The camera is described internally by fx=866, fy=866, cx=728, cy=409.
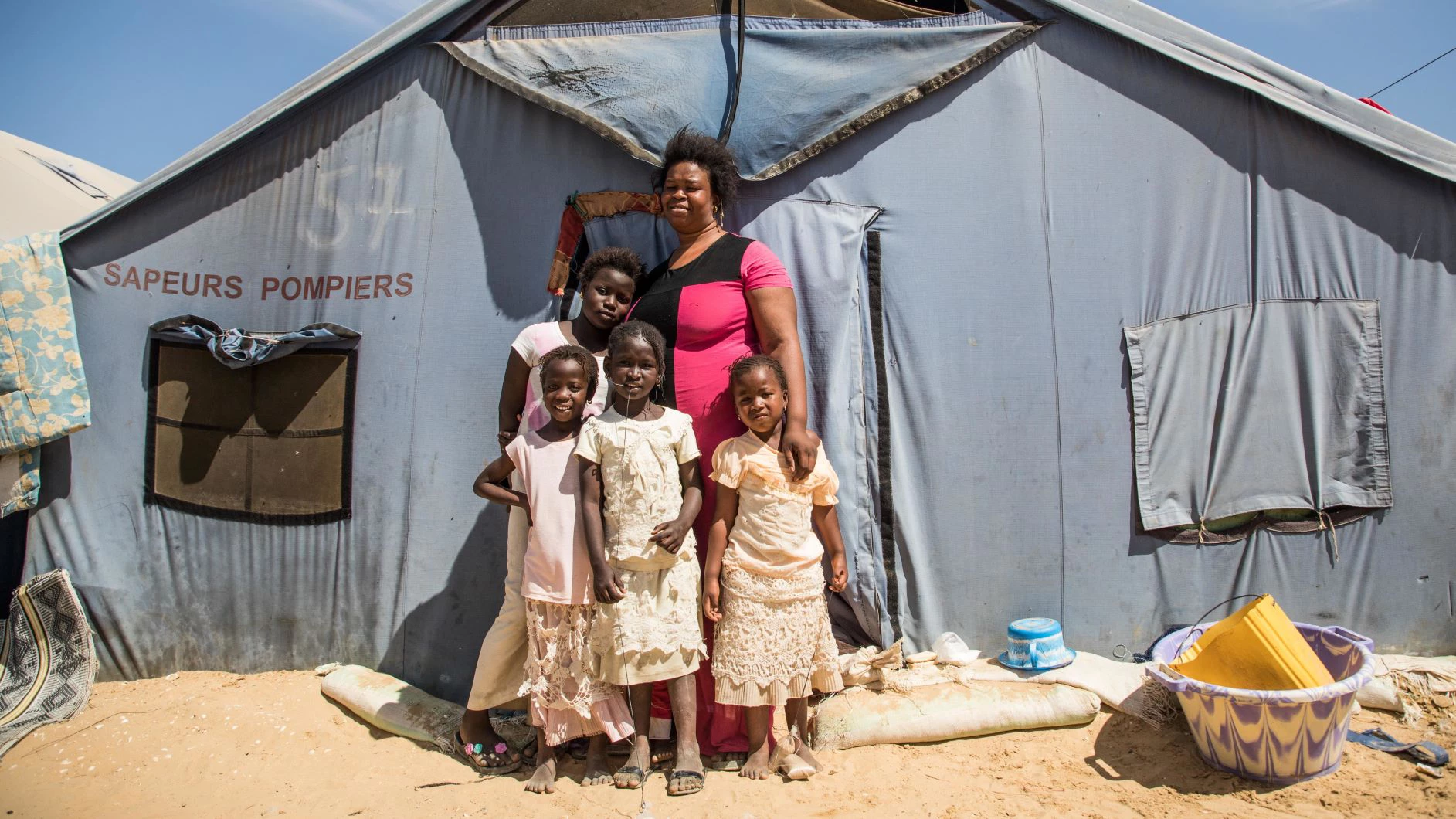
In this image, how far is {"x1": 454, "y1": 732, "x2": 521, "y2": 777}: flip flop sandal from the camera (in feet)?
10.1

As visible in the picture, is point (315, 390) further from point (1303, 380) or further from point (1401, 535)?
point (1401, 535)

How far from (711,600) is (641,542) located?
0.33 m

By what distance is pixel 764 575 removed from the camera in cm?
290

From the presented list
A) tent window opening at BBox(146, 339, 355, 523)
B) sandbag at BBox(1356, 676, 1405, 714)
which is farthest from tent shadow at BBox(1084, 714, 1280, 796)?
tent window opening at BBox(146, 339, 355, 523)

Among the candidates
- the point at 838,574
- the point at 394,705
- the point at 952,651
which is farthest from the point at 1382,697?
the point at 394,705

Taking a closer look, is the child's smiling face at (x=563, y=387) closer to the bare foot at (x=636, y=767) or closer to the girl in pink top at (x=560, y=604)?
the girl in pink top at (x=560, y=604)

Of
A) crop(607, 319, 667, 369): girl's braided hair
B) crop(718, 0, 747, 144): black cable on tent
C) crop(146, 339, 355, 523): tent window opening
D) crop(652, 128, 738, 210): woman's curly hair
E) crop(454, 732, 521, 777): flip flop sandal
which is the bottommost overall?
crop(454, 732, 521, 777): flip flop sandal

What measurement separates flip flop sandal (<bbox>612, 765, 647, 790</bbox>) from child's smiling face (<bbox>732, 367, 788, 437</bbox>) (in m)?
1.20

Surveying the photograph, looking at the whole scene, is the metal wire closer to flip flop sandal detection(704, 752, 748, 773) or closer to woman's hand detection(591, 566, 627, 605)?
flip flop sandal detection(704, 752, 748, 773)

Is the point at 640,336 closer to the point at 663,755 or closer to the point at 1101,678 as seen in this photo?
the point at 663,755

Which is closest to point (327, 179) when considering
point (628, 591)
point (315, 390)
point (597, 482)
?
point (315, 390)

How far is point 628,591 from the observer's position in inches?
112

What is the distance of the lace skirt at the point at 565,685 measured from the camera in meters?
2.90

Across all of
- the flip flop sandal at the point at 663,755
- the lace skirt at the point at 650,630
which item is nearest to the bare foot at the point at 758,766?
the flip flop sandal at the point at 663,755
